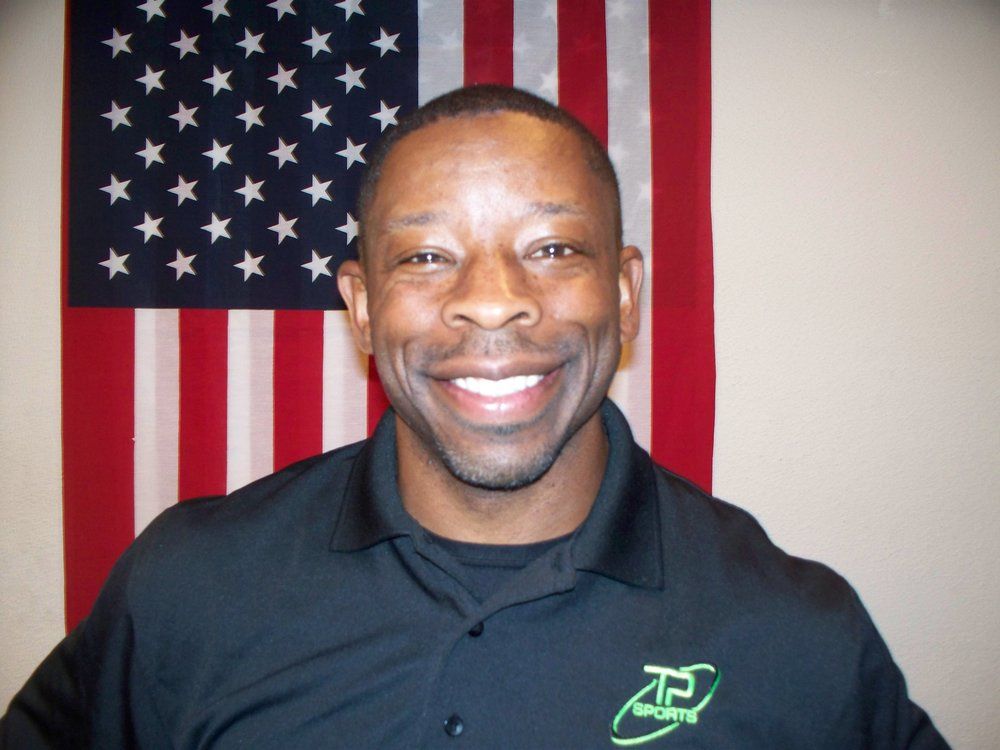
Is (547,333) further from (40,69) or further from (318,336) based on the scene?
(40,69)

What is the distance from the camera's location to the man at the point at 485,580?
82 centimetres

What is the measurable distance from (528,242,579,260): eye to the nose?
0.04 metres

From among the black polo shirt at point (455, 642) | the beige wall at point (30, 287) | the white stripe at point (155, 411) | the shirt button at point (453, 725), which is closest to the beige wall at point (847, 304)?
the beige wall at point (30, 287)

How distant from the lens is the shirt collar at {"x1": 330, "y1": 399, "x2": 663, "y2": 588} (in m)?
0.87

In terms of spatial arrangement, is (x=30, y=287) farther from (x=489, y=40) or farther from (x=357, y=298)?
(x=489, y=40)

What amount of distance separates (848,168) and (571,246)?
1194 mm

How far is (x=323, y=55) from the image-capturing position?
160cm

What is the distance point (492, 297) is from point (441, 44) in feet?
3.68

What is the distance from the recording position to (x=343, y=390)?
5.42ft

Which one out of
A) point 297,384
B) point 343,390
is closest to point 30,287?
point 297,384

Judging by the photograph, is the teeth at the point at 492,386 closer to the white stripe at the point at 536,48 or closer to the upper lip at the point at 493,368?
the upper lip at the point at 493,368

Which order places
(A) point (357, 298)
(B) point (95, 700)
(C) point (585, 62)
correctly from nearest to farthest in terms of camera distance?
(B) point (95, 700), (A) point (357, 298), (C) point (585, 62)

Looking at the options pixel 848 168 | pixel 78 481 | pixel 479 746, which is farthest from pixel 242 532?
pixel 848 168

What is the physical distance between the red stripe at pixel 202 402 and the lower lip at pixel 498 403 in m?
1.03
